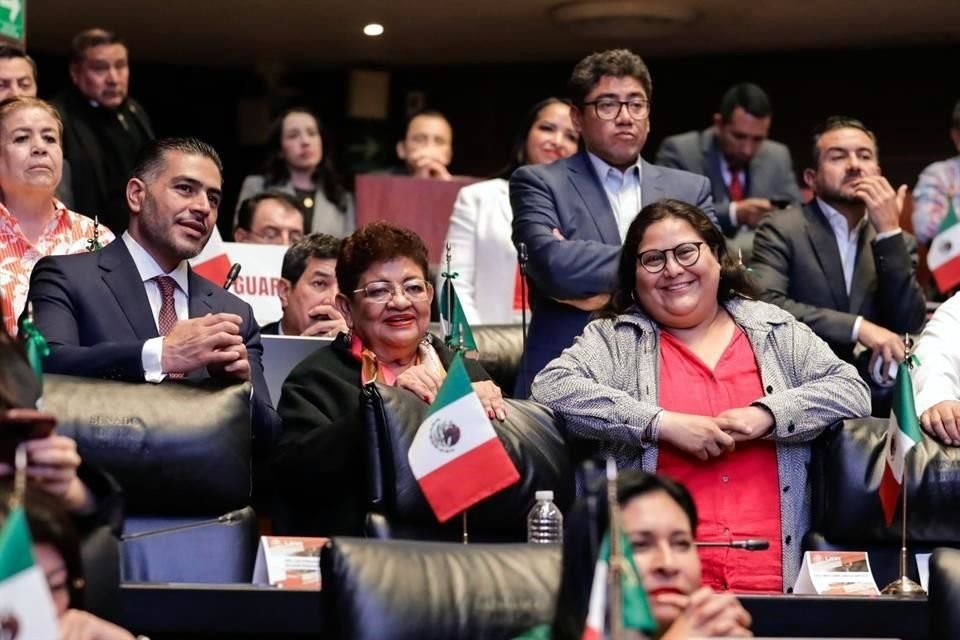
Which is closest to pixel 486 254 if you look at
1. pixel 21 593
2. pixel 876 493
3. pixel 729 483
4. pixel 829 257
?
pixel 829 257

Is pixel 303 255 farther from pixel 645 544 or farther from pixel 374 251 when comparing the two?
pixel 645 544

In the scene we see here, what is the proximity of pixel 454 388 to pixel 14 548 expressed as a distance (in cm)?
138

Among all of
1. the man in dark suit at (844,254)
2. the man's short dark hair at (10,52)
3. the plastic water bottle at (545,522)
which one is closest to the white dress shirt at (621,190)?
the man in dark suit at (844,254)

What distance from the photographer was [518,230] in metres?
4.87

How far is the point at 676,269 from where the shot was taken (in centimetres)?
403

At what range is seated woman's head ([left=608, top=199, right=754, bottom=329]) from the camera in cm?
404

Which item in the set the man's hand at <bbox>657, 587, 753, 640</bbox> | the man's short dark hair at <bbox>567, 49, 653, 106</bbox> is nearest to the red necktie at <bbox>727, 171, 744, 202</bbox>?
the man's short dark hair at <bbox>567, 49, 653, 106</bbox>

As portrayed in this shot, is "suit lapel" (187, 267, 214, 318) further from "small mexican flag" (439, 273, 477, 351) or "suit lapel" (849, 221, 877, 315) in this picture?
"suit lapel" (849, 221, 877, 315)

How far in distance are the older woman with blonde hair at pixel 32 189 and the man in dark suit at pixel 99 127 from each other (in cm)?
166

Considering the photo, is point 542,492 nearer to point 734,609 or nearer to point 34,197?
point 734,609

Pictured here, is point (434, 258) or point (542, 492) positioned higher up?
point (434, 258)

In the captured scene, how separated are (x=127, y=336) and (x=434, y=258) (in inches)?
123

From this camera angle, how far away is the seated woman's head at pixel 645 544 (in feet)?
8.46

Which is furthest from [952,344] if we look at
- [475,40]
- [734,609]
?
[475,40]
